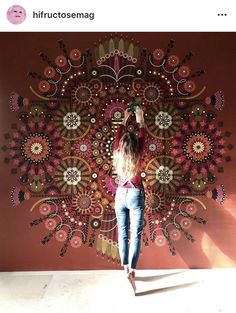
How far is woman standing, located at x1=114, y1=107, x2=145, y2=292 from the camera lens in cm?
259

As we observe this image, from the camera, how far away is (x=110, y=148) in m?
3.01

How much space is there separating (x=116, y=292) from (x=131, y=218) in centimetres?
54

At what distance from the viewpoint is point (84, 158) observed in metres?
3.01

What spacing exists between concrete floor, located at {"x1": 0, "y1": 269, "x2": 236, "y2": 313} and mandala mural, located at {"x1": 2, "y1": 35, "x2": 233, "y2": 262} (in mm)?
234

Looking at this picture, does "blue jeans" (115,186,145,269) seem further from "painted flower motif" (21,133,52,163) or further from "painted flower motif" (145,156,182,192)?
"painted flower motif" (21,133,52,163)

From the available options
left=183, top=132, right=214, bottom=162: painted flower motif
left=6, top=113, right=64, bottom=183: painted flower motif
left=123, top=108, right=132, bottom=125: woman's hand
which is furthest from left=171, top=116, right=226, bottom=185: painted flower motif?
left=6, top=113, right=64, bottom=183: painted flower motif

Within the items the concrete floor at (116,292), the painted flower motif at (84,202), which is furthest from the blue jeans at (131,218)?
the painted flower motif at (84,202)

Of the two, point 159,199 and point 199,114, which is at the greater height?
point 199,114

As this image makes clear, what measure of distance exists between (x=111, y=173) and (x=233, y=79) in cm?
127
